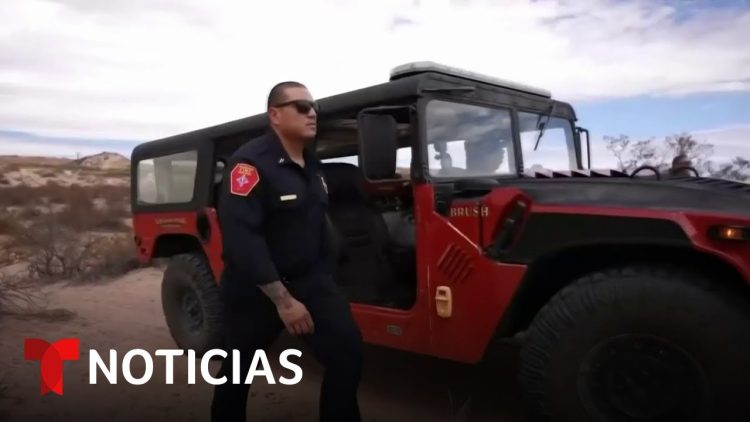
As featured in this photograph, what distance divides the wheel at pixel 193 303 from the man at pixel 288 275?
2013 millimetres

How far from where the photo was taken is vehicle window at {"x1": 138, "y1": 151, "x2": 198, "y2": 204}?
4.82 metres

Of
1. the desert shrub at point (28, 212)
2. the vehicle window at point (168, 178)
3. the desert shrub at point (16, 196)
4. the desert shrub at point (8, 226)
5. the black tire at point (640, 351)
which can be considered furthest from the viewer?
the desert shrub at point (16, 196)

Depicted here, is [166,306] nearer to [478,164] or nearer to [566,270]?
[478,164]

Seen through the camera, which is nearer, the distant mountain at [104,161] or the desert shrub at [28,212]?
the desert shrub at [28,212]

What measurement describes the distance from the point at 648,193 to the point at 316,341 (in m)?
1.47

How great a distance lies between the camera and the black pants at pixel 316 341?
2418 millimetres

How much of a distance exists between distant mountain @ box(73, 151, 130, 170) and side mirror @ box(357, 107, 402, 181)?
A: 168ft

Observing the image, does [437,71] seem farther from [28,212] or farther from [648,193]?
[28,212]

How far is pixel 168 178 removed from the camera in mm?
5090

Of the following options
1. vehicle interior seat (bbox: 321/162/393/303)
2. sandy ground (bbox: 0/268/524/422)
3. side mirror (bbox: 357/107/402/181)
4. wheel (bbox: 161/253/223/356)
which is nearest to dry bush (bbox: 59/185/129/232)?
wheel (bbox: 161/253/223/356)

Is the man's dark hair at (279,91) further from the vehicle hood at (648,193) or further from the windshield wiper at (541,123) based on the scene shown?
the windshield wiper at (541,123)

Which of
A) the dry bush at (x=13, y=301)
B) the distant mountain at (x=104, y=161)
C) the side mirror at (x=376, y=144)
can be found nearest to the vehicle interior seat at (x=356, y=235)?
the side mirror at (x=376, y=144)

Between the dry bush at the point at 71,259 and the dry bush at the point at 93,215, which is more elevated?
the dry bush at the point at 93,215

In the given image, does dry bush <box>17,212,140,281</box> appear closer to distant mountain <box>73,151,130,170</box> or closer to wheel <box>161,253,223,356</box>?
wheel <box>161,253,223,356</box>
